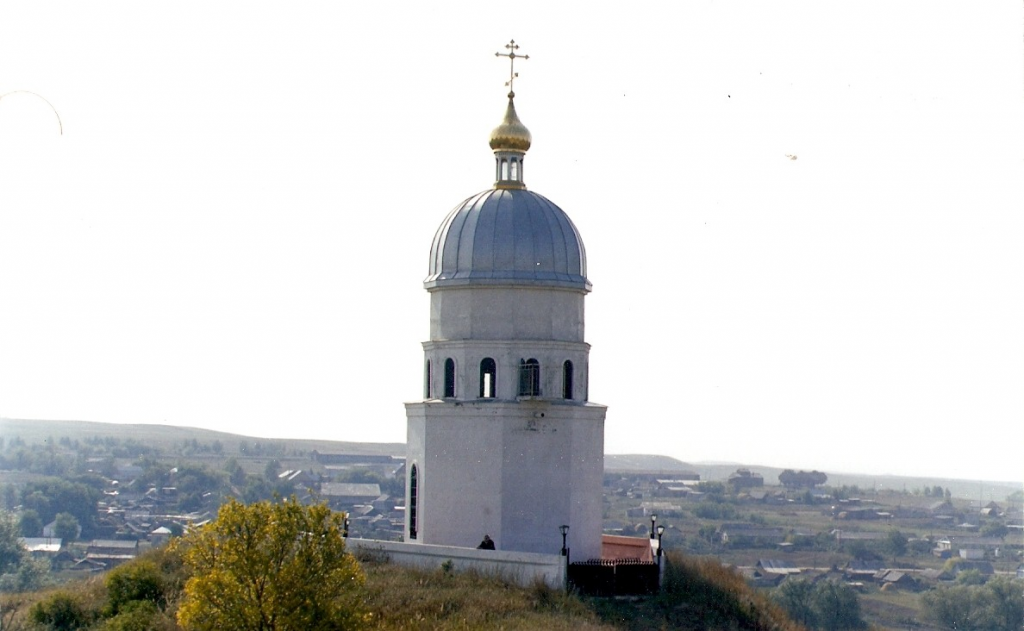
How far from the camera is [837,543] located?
4569 inches

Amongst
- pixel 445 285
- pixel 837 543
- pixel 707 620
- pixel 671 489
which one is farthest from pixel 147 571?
pixel 671 489

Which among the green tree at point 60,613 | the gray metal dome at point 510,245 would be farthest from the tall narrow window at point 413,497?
the green tree at point 60,613

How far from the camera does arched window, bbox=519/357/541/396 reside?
113 ft

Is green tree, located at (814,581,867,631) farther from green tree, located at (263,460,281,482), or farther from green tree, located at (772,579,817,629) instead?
green tree, located at (263,460,281,482)

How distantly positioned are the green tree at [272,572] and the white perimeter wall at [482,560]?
5.36 meters

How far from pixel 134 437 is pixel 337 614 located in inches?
6164

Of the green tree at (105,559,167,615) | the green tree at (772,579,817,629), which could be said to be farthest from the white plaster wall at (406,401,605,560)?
the green tree at (772,579,817,629)

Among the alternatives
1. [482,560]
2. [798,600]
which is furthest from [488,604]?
[798,600]

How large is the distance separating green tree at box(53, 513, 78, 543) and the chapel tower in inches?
2126

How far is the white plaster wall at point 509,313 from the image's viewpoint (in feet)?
113

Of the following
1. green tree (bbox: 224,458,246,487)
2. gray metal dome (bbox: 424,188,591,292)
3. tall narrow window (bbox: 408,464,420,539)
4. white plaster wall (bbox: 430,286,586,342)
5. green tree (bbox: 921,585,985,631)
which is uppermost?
gray metal dome (bbox: 424,188,591,292)

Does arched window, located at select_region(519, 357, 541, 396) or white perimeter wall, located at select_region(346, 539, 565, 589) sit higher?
arched window, located at select_region(519, 357, 541, 396)

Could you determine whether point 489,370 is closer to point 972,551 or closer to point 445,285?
point 445,285

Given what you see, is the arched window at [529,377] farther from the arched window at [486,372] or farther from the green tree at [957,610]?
the green tree at [957,610]
